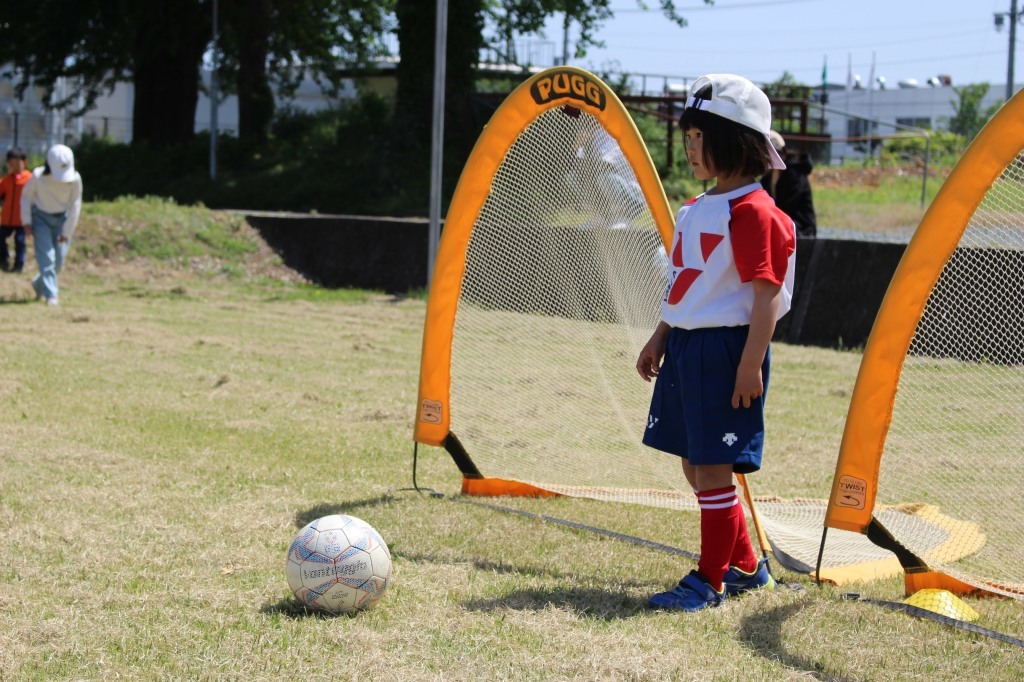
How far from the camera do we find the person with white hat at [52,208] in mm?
12461

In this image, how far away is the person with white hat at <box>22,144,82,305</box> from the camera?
1246cm

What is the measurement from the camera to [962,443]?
4.18 meters

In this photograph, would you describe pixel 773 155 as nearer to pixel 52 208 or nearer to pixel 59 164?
pixel 59 164

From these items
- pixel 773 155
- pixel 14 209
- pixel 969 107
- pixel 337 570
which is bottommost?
pixel 337 570

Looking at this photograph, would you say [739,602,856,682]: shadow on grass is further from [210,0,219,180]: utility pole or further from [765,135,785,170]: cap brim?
[210,0,219,180]: utility pole

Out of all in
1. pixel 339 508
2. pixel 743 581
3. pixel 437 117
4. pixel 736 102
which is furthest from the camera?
pixel 437 117

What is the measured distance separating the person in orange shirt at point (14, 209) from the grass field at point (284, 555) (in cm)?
588

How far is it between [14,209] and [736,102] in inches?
505

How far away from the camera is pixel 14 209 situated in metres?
14.4

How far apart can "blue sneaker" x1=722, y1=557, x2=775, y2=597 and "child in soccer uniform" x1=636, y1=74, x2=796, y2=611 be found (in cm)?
13

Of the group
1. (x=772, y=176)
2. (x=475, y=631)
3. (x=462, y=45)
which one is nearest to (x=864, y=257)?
(x=772, y=176)

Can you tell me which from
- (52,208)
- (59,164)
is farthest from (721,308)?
(52,208)

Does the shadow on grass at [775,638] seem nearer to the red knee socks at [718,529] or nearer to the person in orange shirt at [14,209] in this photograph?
the red knee socks at [718,529]

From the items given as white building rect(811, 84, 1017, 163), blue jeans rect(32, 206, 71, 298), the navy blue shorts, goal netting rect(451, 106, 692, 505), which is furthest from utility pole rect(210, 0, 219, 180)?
white building rect(811, 84, 1017, 163)
